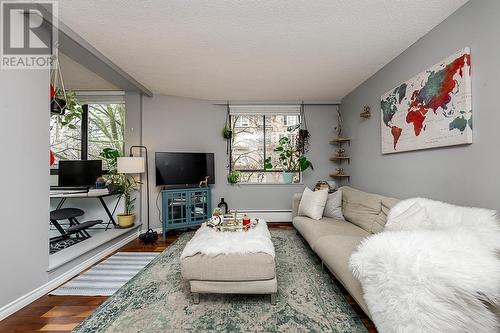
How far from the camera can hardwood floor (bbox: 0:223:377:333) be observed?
59.0 inches

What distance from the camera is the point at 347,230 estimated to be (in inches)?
95.0

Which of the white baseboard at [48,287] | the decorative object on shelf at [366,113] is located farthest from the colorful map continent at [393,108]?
the white baseboard at [48,287]

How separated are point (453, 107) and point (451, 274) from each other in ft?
4.84

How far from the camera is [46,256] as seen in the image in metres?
1.97

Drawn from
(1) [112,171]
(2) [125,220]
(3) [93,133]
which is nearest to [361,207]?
(2) [125,220]

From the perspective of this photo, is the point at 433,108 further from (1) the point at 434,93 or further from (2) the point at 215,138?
(2) the point at 215,138

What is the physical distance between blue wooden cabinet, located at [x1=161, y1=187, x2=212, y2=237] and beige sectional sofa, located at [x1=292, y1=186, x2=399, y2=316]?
62.5 inches

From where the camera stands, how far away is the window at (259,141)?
4332mm

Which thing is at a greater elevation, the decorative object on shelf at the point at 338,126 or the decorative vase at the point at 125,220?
the decorative object on shelf at the point at 338,126

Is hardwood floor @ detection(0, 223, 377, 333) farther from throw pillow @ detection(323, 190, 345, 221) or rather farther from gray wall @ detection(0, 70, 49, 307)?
throw pillow @ detection(323, 190, 345, 221)

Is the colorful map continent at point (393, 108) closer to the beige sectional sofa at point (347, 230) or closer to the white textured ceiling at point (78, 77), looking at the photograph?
the beige sectional sofa at point (347, 230)

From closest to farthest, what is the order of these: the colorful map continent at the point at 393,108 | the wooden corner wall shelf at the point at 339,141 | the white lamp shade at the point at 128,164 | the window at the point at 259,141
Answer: the colorful map continent at the point at 393,108
the white lamp shade at the point at 128,164
the wooden corner wall shelf at the point at 339,141
the window at the point at 259,141

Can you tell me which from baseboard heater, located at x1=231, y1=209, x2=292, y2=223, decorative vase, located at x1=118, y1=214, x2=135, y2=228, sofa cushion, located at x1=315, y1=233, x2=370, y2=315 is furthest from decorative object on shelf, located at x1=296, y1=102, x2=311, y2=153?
decorative vase, located at x1=118, y1=214, x2=135, y2=228

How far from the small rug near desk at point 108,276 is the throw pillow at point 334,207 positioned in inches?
93.3
